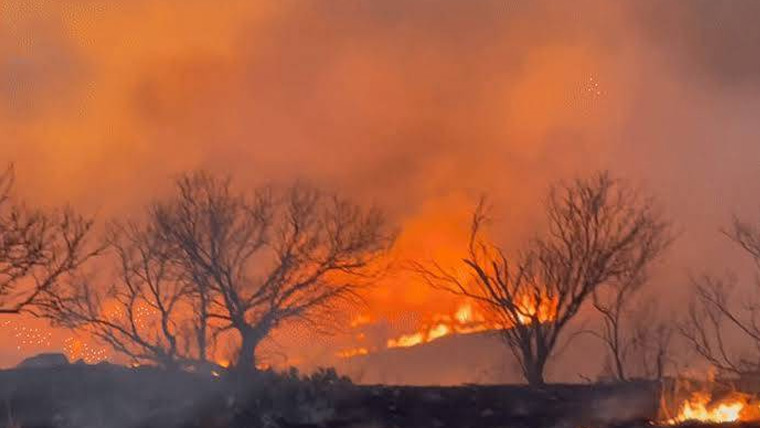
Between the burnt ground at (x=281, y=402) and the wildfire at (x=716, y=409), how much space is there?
1.73 metres

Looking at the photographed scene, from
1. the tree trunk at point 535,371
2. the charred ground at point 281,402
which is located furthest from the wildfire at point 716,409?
the tree trunk at point 535,371

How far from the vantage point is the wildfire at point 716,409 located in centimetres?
3500

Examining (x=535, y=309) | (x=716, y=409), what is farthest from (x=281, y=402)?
(x=716, y=409)

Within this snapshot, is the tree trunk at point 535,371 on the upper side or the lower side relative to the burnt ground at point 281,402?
upper

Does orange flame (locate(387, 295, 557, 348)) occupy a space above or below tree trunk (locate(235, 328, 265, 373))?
above

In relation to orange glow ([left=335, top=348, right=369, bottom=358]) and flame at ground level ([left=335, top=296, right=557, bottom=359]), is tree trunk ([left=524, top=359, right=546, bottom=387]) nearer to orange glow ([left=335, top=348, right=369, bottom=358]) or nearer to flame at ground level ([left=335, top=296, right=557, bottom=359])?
flame at ground level ([left=335, top=296, right=557, bottom=359])

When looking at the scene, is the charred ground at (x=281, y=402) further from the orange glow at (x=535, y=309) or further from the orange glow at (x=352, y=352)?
the orange glow at (x=352, y=352)

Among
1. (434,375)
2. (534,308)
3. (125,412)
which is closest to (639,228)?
(534,308)

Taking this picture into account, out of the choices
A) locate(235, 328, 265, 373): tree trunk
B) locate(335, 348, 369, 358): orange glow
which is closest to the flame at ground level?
locate(335, 348, 369, 358): orange glow

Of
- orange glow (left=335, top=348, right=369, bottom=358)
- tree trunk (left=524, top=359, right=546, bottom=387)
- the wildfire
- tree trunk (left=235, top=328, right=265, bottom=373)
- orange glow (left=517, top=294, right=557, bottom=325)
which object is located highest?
orange glow (left=335, top=348, right=369, bottom=358)

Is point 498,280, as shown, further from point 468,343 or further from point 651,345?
point 468,343

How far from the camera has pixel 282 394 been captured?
139ft

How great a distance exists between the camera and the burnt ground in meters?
40.8

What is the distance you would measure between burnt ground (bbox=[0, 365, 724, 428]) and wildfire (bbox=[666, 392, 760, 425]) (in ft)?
5.66
